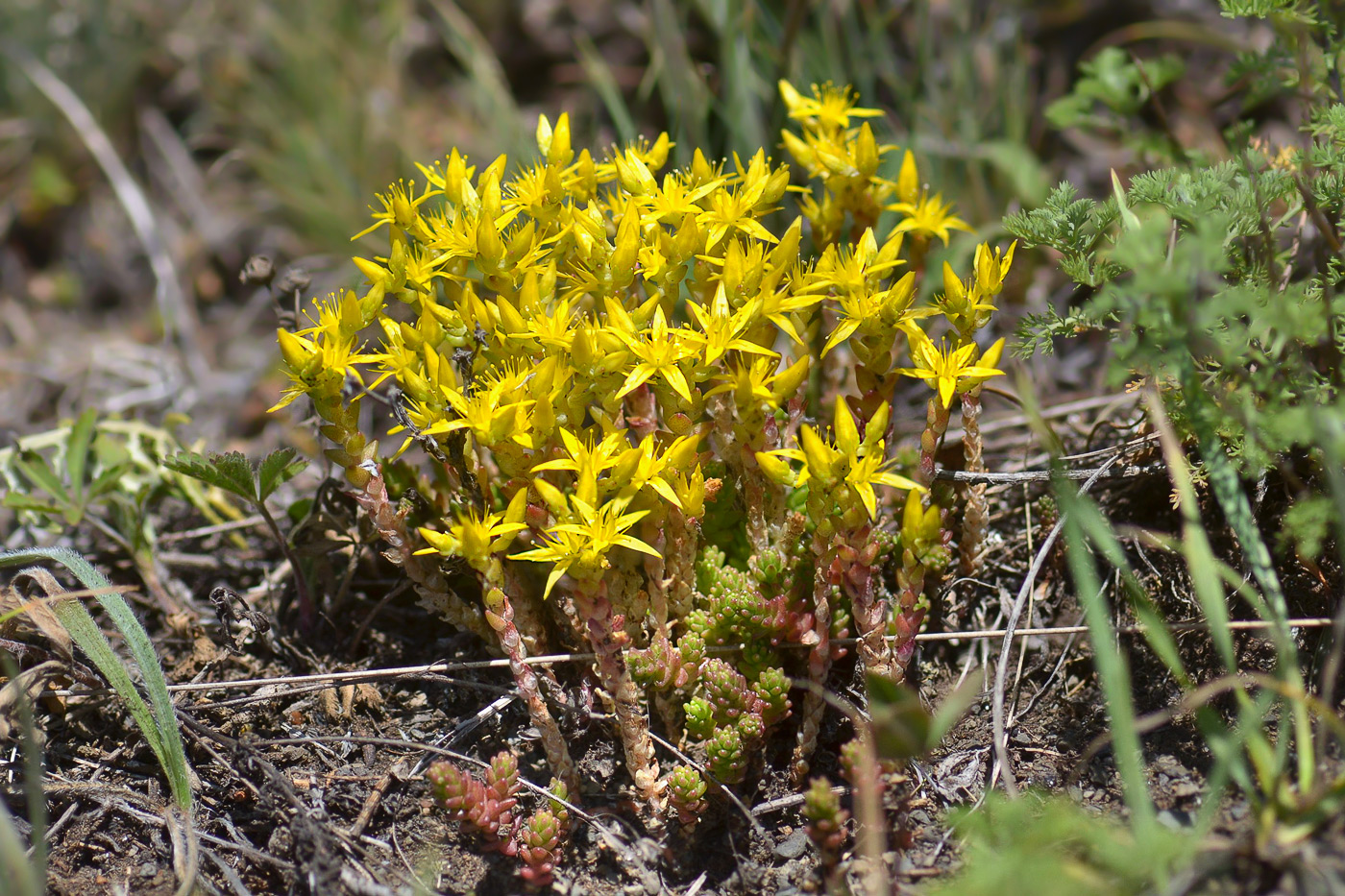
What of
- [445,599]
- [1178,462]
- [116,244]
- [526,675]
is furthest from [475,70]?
[1178,462]

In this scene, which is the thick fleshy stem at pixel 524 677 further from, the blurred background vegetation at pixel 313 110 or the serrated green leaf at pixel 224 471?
the blurred background vegetation at pixel 313 110

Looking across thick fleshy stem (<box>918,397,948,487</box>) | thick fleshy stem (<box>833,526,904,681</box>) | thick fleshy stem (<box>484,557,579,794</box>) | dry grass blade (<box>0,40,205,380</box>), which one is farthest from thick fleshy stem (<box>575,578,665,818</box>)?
dry grass blade (<box>0,40,205,380</box>)

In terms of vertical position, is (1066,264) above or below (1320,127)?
below

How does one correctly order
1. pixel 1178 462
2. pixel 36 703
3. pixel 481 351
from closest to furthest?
1. pixel 1178 462
2. pixel 481 351
3. pixel 36 703

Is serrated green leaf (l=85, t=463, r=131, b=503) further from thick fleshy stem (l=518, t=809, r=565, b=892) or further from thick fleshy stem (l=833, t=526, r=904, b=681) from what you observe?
thick fleshy stem (l=833, t=526, r=904, b=681)

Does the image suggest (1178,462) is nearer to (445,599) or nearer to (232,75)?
(445,599)

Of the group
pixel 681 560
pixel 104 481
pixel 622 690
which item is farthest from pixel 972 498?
pixel 104 481

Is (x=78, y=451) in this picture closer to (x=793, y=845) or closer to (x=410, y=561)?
(x=410, y=561)
